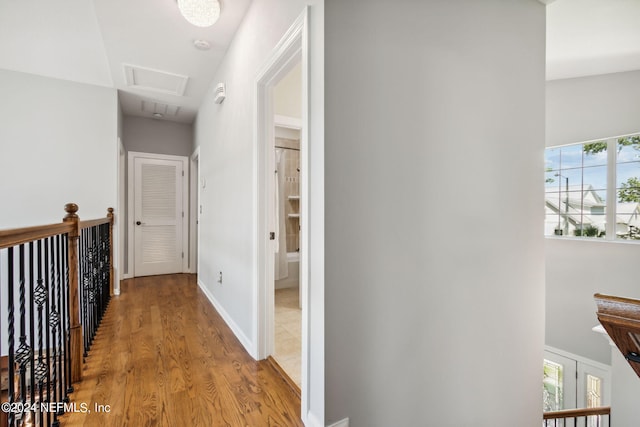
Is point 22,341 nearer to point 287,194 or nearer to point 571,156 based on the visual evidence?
point 287,194

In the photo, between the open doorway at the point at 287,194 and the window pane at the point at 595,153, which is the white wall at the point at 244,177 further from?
the window pane at the point at 595,153

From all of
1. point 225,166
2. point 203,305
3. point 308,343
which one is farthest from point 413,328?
point 203,305

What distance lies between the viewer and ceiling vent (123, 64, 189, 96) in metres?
3.35

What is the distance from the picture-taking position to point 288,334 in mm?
2631

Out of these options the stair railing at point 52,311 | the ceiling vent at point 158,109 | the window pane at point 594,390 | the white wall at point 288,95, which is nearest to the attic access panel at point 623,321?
the stair railing at point 52,311

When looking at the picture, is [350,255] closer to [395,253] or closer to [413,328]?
[395,253]

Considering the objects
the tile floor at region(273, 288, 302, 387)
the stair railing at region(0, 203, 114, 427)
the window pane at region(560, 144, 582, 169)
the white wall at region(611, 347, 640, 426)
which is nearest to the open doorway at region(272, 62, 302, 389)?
the tile floor at region(273, 288, 302, 387)

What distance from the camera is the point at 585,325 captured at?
12.8ft

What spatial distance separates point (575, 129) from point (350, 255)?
4.55 meters

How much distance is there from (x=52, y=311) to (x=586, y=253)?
5.54 metres

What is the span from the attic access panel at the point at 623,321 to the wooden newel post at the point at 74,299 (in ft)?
8.29

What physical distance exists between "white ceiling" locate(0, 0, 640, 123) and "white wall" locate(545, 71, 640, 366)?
28 cm

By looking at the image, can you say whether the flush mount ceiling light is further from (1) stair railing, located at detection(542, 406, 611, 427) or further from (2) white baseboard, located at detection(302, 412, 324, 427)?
(1) stair railing, located at detection(542, 406, 611, 427)

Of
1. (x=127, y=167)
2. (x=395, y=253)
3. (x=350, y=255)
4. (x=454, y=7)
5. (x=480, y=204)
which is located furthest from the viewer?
(x=127, y=167)
